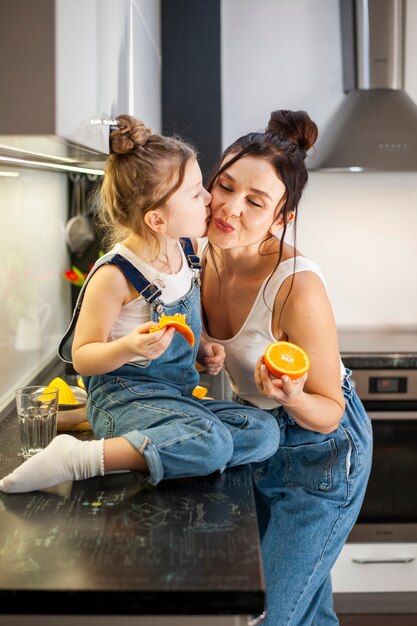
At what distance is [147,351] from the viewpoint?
1457mm

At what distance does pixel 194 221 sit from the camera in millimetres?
1765

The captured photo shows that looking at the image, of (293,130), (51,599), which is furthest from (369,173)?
(51,599)

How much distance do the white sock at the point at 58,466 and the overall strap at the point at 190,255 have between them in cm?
51

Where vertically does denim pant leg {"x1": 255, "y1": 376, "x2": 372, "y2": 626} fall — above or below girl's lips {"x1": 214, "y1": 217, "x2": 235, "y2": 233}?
below

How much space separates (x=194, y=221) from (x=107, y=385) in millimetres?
Answer: 366

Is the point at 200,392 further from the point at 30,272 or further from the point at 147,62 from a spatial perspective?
the point at 147,62

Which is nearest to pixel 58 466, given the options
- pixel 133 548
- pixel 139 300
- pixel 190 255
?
pixel 133 548

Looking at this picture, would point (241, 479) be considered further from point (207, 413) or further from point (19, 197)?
point (19, 197)

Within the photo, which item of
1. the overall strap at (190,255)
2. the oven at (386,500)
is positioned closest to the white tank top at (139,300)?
the overall strap at (190,255)

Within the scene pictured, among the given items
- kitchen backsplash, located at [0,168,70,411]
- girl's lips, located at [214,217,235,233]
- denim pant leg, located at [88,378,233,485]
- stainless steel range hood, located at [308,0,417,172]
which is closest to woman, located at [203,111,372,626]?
girl's lips, located at [214,217,235,233]

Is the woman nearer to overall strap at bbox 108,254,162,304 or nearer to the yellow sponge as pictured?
overall strap at bbox 108,254,162,304

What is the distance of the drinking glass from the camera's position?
5.33 ft

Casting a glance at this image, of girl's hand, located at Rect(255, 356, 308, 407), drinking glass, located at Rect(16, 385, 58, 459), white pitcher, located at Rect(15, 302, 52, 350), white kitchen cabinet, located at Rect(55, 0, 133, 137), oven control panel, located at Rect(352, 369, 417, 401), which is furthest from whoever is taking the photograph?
oven control panel, located at Rect(352, 369, 417, 401)

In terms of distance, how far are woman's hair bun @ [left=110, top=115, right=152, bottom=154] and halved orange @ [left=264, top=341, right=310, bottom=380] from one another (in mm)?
467
